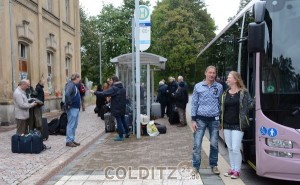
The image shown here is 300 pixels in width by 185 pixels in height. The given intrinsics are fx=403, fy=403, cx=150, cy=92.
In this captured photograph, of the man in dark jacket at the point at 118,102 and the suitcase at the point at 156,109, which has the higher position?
the man in dark jacket at the point at 118,102

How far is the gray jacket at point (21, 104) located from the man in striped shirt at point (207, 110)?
178 inches

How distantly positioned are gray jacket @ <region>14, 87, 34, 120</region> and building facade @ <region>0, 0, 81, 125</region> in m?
5.41

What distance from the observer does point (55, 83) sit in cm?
2269

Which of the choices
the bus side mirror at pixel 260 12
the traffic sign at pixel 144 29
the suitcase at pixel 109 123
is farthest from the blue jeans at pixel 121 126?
the bus side mirror at pixel 260 12

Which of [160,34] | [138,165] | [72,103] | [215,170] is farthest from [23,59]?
[160,34]

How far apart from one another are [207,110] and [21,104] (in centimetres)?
481

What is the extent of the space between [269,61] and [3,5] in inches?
462

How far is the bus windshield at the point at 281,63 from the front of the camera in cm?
582

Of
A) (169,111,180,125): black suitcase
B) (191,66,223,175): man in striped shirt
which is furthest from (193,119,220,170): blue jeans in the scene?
Result: (169,111,180,125): black suitcase

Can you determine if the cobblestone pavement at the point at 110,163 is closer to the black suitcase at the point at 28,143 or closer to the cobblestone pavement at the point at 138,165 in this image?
the cobblestone pavement at the point at 138,165

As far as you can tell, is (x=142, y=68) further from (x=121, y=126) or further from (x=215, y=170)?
Answer: (x=215, y=170)

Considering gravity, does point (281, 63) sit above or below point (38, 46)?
below

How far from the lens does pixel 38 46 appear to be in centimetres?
1928

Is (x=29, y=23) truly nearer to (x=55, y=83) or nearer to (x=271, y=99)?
(x=55, y=83)
